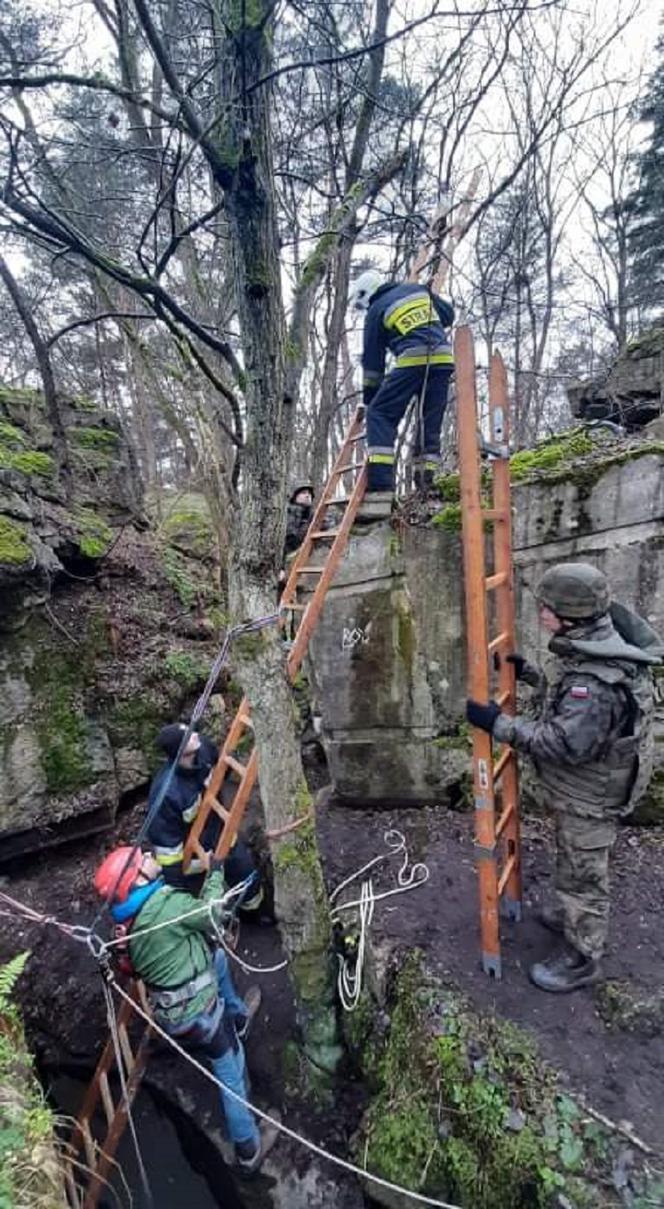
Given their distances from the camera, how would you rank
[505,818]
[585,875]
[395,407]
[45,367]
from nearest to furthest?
[585,875] < [505,818] < [395,407] < [45,367]

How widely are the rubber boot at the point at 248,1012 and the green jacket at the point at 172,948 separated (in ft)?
2.55

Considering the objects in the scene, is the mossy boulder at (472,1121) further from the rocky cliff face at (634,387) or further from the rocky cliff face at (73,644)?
the rocky cliff face at (634,387)

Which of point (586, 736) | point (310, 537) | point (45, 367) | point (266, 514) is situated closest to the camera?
point (586, 736)

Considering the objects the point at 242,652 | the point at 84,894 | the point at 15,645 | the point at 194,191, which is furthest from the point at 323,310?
the point at 84,894

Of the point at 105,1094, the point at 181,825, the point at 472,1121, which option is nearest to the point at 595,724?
the point at 472,1121

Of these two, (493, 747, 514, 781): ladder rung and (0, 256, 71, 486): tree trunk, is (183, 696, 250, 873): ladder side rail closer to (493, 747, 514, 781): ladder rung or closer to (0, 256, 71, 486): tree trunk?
(493, 747, 514, 781): ladder rung

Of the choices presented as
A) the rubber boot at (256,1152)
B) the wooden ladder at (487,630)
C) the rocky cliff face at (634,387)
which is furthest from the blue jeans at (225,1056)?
the rocky cliff face at (634,387)

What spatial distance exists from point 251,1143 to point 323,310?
9.84 meters

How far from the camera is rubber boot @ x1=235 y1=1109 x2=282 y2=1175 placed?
133 inches

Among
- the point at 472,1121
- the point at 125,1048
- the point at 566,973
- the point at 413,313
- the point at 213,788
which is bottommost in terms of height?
the point at 125,1048

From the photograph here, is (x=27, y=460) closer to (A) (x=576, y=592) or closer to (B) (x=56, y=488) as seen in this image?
(B) (x=56, y=488)

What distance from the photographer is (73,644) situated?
218 inches

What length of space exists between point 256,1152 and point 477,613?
11.7 ft

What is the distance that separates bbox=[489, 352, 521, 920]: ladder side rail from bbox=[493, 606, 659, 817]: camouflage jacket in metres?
0.38
